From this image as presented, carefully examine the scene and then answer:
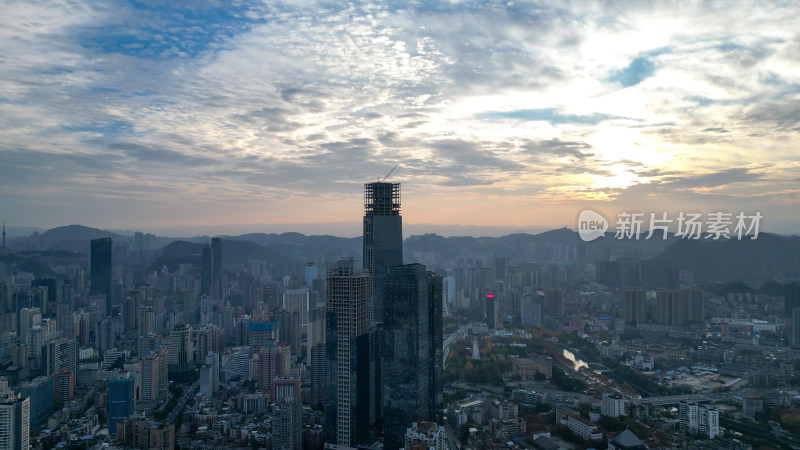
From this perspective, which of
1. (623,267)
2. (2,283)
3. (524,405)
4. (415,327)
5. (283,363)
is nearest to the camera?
(415,327)

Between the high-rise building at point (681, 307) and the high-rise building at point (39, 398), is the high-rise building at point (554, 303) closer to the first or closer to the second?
the high-rise building at point (681, 307)

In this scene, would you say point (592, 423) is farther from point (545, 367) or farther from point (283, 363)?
point (283, 363)

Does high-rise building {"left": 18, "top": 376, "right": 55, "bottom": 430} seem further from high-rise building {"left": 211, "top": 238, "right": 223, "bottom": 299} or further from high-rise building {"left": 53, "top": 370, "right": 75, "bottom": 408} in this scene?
high-rise building {"left": 211, "top": 238, "right": 223, "bottom": 299}

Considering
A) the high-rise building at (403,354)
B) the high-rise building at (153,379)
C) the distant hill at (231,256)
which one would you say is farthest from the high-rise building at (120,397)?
the distant hill at (231,256)

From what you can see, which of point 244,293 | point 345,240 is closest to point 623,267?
point 345,240

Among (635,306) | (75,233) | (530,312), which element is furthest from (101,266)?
(635,306)

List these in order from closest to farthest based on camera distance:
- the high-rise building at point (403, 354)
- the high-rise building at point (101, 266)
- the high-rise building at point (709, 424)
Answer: the high-rise building at point (403, 354) < the high-rise building at point (709, 424) < the high-rise building at point (101, 266)
